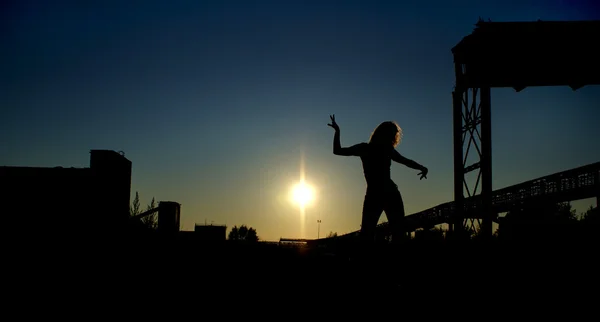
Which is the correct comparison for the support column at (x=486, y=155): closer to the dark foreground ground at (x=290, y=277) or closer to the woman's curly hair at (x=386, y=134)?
the dark foreground ground at (x=290, y=277)

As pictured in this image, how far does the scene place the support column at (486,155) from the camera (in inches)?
992

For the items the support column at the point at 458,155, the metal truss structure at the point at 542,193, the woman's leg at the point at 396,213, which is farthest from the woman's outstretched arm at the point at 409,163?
the support column at the point at 458,155

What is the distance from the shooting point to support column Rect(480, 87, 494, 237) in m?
25.2

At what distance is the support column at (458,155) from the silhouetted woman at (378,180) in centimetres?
2092

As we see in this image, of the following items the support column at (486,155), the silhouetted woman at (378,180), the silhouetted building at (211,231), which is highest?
the support column at (486,155)

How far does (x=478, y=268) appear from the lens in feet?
18.7

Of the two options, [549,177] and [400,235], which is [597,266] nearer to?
[400,235]

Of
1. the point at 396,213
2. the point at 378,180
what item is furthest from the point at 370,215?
the point at 378,180

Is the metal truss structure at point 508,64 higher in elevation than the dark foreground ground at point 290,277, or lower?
higher

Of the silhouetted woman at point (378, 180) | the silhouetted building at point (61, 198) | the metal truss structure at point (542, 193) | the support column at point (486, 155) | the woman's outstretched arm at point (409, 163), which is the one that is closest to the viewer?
the silhouetted woman at point (378, 180)

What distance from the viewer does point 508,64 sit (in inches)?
949

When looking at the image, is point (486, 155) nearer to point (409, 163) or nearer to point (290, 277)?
point (409, 163)

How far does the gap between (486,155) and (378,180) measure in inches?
806

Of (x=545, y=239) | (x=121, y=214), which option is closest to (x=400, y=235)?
(x=545, y=239)
